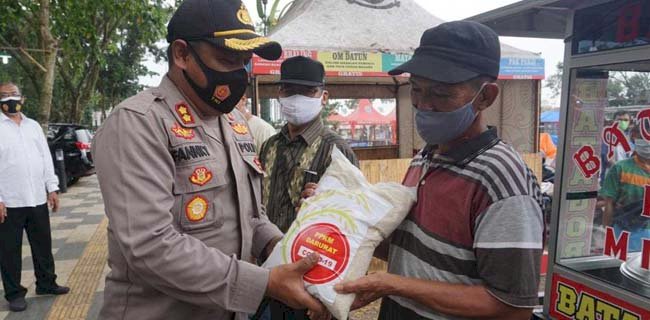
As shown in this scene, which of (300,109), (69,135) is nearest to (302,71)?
(300,109)

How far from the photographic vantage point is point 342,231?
1432 mm

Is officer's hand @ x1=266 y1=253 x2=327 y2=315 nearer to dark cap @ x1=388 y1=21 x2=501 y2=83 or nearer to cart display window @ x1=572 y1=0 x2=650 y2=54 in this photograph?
dark cap @ x1=388 y1=21 x2=501 y2=83

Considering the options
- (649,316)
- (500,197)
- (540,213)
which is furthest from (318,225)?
(649,316)

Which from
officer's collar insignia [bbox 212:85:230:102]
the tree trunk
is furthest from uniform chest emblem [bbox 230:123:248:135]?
the tree trunk

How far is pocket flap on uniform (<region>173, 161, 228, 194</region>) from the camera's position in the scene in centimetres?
145

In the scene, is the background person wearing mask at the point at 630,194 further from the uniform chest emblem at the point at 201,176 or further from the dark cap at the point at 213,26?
the uniform chest emblem at the point at 201,176

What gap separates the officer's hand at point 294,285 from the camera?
1.39 meters

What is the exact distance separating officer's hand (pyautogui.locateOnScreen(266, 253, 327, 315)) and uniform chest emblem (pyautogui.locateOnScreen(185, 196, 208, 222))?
0.31m

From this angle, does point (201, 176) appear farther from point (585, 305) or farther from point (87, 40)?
point (87, 40)

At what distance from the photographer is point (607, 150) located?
7.22ft

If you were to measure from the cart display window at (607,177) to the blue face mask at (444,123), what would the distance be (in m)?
1.06

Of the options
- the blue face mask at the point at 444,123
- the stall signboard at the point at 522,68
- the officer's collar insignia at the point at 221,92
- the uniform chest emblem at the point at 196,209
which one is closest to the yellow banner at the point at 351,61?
the stall signboard at the point at 522,68

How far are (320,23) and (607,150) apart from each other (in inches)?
214

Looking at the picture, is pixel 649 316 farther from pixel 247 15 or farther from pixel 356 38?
pixel 356 38
